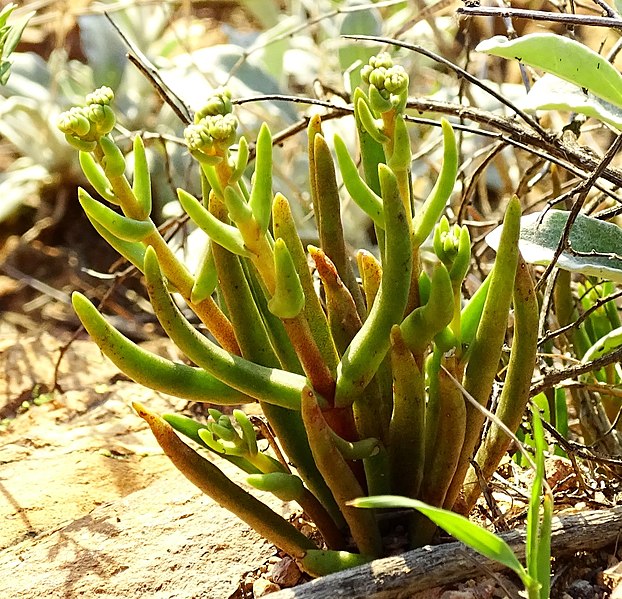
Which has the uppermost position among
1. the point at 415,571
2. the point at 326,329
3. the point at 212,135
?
the point at 212,135

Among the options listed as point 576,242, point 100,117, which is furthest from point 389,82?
point 576,242

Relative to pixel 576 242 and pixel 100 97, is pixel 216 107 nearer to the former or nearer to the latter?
pixel 100 97

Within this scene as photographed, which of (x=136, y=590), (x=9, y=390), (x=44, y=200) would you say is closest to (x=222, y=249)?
(x=136, y=590)

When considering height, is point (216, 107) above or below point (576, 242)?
above

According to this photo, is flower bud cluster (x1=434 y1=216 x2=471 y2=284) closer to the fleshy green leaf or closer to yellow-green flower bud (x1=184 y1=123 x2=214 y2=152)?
the fleshy green leaf

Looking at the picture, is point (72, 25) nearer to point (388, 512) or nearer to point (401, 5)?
point (401, 5)

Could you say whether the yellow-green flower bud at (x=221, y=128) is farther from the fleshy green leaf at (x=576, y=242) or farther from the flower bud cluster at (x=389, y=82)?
the fleshy green leaf at (x=576, y=242)

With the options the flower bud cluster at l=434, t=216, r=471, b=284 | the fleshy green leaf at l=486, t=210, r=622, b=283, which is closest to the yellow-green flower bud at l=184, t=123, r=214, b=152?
the flower bud cluster at l=434, t=216, r=471, b=284
